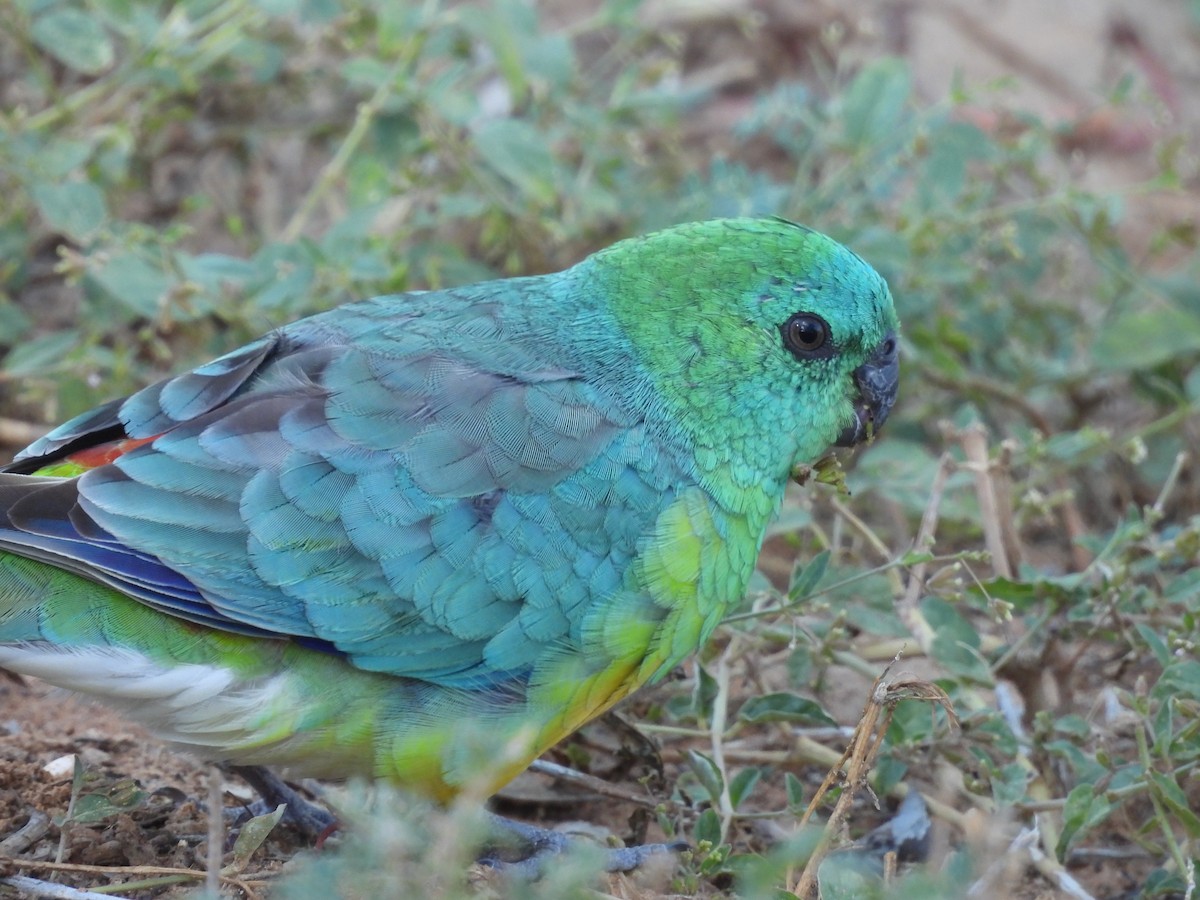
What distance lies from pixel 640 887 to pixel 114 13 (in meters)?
3.15

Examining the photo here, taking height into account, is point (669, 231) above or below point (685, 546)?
above

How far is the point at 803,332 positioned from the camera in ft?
9.48

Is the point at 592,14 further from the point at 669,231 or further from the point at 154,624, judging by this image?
the point at 154,624

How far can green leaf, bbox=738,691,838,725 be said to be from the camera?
115 inches

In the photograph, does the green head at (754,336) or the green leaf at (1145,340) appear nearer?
the green head at (754,336)

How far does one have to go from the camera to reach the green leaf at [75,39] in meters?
4.15

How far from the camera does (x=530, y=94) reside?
4.78 m

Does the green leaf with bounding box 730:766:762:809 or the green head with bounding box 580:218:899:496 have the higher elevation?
the green head with bounding box 580:218:899:496

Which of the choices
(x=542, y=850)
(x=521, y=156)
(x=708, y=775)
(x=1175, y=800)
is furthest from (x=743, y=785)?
(x=521, y=156)

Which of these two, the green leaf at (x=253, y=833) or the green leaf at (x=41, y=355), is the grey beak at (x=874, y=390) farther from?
the green leaf at (x=41, y=355)

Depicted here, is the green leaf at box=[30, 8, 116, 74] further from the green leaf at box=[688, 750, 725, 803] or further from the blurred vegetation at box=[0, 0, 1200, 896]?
Result: the green leaf at box=[688, 750, 725, 803]

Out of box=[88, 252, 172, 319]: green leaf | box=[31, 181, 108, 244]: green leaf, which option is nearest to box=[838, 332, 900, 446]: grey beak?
box=[88, 252, 172, 319]: green leaf

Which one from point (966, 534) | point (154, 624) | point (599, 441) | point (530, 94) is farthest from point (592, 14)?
point (154, 624)

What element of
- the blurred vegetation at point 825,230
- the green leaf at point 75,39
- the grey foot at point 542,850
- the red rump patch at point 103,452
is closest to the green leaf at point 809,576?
the blurred vegetation at point 825,230
